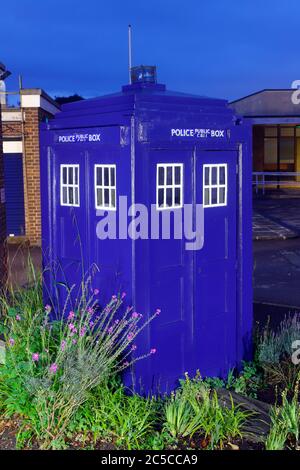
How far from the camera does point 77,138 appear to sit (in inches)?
216

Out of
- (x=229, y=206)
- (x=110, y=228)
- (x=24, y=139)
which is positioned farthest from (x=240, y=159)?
(x=24, y=139)

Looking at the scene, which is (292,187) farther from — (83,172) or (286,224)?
(83,172)

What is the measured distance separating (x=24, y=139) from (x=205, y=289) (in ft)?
36.1

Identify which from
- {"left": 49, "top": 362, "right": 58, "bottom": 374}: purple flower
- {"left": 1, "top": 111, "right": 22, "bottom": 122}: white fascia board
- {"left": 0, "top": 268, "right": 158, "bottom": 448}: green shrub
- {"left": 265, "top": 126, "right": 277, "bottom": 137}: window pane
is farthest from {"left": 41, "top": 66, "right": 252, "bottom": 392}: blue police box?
{"left": 265, "top": 126, "right": 277, "bottom": 137}: window pane

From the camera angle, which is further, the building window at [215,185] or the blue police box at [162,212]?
the building window at [215,185]

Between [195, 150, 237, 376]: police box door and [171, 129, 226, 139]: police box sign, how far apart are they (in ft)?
0.44

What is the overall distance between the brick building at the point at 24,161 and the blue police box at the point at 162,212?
32.6ft

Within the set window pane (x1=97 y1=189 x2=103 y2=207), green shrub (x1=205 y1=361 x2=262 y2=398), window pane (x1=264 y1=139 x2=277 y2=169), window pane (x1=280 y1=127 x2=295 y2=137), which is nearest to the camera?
window pane (x1=97 y1=189 x2=103 y2=207)

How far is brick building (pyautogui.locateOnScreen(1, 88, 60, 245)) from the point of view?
15.4 meters

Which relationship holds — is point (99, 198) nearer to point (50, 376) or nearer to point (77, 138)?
point (77, 138)

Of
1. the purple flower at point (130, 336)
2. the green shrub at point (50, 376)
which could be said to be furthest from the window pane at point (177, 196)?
the purple flower at point (130, 336)

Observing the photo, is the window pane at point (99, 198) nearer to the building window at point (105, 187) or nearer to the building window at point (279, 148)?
the building window at point (105, 187)

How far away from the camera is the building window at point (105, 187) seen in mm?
5160

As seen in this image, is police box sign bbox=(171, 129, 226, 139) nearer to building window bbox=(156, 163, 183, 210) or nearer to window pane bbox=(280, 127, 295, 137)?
building window bbox=(156, 163, 183, 210)
